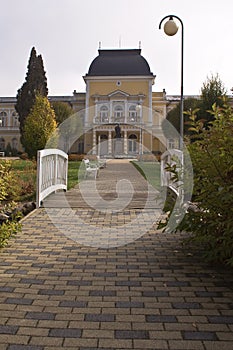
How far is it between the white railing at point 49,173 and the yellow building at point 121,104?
1447 inches

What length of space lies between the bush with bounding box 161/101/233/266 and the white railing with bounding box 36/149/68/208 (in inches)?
179

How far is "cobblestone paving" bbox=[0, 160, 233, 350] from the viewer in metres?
2.64

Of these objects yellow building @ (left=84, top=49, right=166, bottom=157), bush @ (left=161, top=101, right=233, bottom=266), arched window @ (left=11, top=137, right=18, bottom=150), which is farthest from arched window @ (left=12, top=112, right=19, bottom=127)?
bush @ (left=161, top=101, right=233, bottom=266)

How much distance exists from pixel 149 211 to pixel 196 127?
4038mm

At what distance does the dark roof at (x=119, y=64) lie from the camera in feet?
181

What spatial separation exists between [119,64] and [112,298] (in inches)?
2190

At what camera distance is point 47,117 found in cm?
2241

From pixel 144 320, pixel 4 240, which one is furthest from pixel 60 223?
pixel 144 320

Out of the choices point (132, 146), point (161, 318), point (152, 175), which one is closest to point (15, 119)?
point (132, 146)

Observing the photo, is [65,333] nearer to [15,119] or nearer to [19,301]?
[19,301]

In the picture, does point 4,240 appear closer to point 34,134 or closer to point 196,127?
point 196,127

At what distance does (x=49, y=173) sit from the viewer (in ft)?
31.6

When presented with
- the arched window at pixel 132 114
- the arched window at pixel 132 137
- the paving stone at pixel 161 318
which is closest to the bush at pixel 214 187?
the paving stone at pixel 161 318

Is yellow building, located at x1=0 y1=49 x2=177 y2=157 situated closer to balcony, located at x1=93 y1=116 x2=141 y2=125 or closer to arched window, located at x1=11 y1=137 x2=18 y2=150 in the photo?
balcony, located at x1=93 y1=116 x2=141 y2=125
